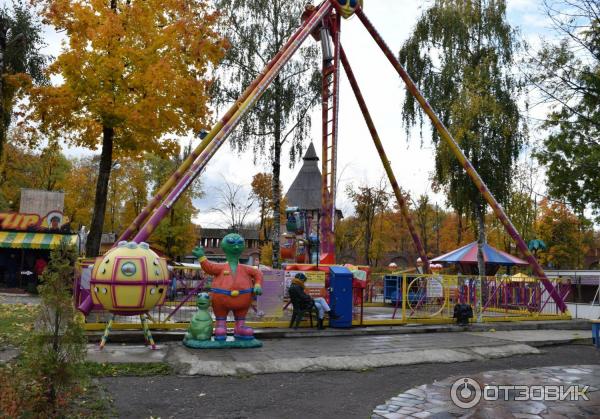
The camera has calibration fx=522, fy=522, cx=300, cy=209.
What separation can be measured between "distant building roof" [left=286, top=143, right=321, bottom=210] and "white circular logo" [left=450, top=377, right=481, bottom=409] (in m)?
45.0

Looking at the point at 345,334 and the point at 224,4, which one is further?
the point at 224,4

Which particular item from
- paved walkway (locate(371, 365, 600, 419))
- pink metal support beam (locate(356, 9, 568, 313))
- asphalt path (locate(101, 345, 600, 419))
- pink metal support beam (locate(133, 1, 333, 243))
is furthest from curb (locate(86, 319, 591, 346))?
paved walkway (locate(371, 365, 600, 419))

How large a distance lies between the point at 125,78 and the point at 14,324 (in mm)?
8324

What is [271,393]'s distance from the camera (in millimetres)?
6980

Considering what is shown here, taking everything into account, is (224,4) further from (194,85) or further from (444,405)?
(444,405)

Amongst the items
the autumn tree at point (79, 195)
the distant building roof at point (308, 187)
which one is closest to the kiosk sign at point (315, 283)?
the autumn tree at point (79, 195)

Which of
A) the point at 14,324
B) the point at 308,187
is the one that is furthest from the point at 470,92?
the point at 308,187

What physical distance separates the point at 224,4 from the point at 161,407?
22098mm

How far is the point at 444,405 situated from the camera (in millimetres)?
6434

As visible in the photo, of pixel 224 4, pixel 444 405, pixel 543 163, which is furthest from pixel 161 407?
pixel 224 4

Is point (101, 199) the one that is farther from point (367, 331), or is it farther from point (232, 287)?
point (367, 331)

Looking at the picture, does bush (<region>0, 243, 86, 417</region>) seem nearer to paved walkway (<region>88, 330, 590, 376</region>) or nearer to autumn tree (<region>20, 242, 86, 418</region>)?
autumn tree (<region>20, 242, 86, 418</region>)

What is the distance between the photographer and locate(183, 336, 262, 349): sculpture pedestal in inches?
387

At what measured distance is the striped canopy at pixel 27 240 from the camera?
1013 inches
